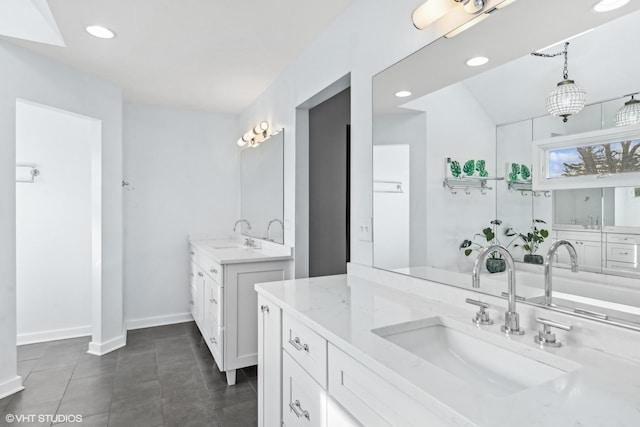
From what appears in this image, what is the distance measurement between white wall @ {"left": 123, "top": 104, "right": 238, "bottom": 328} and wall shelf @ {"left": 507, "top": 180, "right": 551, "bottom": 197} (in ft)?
11.7

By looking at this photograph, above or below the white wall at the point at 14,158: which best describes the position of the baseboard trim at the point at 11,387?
below

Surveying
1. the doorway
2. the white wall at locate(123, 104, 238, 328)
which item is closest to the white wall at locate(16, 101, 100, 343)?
the white wall at locate(123, 104, 238, 328)

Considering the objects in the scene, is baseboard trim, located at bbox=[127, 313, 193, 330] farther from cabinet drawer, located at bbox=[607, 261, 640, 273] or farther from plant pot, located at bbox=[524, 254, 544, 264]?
cabinet drawer, located at bbox=[607, 261, 640, 273]

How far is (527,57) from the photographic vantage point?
116 cm

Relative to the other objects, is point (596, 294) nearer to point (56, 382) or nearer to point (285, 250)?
point (285, 250)

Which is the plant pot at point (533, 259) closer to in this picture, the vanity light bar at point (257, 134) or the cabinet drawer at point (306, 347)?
the cabinet drawer at point (306, 347)

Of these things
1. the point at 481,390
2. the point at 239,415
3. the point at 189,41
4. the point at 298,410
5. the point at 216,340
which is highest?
the point at 189,41

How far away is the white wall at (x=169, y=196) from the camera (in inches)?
154

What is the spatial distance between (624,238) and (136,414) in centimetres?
259

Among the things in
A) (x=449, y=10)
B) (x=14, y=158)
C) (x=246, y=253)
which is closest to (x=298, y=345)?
(x=449, y=10)

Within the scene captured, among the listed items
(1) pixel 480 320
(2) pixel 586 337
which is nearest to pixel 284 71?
(1) pixel 480 320

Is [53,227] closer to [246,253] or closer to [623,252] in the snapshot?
[246,253]

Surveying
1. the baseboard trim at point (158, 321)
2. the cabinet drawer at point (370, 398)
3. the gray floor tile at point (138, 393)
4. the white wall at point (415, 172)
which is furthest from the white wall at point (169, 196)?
the cabinet drawer at point (370, 398)

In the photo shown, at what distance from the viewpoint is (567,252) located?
42.2 inches
